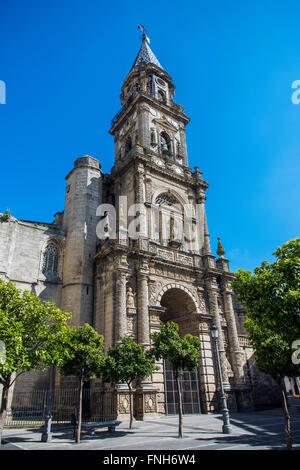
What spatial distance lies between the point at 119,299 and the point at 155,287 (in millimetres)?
3195

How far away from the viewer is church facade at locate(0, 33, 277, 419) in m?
20.1

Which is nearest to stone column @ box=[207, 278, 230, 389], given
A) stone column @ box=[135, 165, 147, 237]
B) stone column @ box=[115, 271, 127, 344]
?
stone column @ box=[135, 165, 147, 237]

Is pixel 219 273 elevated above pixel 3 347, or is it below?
above

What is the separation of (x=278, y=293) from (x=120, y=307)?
34.5ft

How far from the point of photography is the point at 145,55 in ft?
125

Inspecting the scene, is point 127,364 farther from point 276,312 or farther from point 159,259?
point 159,259

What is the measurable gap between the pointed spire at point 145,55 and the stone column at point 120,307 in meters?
26.7

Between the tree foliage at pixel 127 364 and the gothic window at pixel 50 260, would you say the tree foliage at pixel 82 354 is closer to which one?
the tree foliage at pixel 127 364

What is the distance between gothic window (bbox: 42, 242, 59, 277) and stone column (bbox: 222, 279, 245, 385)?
12.7 metres

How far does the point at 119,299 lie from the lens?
19312 mm

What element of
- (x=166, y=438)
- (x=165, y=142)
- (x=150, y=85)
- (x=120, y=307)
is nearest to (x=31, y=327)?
(x=166, y=438)

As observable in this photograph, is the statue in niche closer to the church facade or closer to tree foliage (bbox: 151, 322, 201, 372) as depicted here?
the church facade

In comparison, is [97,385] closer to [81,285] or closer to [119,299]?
[119,299]
